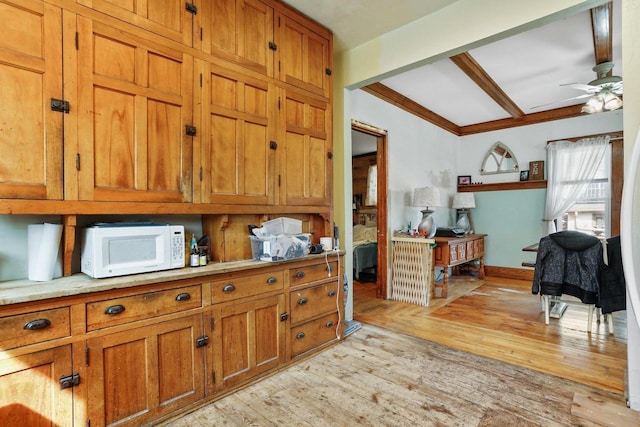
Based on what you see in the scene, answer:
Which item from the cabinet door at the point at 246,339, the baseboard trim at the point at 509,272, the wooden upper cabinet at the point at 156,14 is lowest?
the baseboard trim at the point at 509,272

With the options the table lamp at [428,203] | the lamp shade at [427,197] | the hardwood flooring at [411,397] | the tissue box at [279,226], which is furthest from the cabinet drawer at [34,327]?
the lamp shade at [427,197]

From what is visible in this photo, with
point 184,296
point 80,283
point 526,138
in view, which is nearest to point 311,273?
point 184,296

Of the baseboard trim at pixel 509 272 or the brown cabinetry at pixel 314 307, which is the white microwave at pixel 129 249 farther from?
the baseboard trim at pixel 509 272

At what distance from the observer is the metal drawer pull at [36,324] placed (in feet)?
4.46

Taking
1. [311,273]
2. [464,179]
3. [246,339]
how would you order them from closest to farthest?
[246,339] < [311,273] < [464,179]

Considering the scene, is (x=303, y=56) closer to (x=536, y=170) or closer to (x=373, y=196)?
(x=373, y=196)

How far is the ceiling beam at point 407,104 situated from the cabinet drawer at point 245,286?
2774mm

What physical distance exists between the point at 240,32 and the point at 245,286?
1.83 meters

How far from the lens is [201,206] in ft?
6.69

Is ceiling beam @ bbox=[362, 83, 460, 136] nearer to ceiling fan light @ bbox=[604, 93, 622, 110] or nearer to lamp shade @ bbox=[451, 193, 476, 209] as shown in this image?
lamp shade @ bbox=[451, 193, 476, 209]

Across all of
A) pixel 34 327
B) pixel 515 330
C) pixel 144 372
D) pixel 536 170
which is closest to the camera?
pixel 34 327

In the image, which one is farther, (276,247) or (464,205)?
(464,205)

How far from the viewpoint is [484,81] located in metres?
3.85

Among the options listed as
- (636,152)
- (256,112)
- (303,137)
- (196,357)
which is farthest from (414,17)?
(196,357)
